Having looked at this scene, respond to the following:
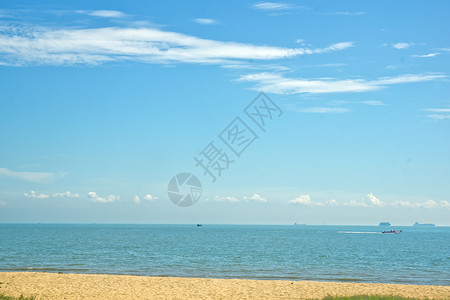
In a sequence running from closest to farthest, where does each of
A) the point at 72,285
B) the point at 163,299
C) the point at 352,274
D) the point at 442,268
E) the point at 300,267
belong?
the point at 163,299
the point at 72,285
the point at 352,274
the point at 300,267
the point at 442,268

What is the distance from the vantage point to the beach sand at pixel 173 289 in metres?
27.0

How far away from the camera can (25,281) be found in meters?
31.8

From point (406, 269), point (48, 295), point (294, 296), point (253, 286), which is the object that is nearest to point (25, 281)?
point (48, 295)

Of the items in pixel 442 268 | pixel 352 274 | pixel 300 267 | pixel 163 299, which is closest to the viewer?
pixel 163 299

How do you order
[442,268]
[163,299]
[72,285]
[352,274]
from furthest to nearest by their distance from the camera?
1. [442,268]
2. [352,274]
3. [72,285]
4. [163,299]

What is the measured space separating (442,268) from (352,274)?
16.2 metres

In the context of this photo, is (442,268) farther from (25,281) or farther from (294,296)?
(25,281)

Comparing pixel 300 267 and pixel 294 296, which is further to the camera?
pixel 300 267

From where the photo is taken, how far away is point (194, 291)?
93.8 ft

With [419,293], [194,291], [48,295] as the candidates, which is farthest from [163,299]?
[419,293]

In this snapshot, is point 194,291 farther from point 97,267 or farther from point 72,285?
point 97,267

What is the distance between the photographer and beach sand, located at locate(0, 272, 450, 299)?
1062 inches

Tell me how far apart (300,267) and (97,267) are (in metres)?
21.5

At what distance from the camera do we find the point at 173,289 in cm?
2938
